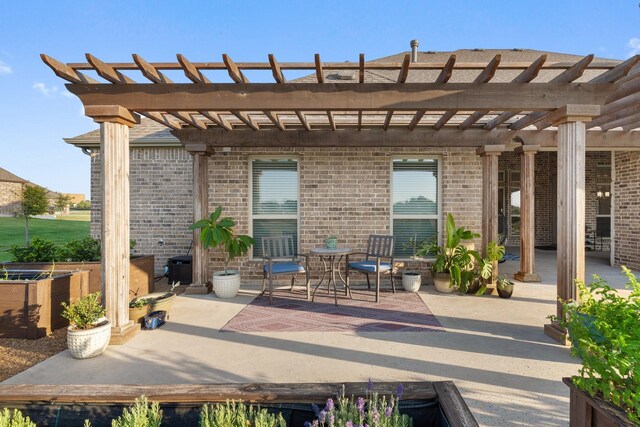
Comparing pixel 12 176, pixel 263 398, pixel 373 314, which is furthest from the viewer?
pixel 12 176

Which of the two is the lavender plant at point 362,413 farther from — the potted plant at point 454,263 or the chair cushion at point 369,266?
the potted plant at point 454,263

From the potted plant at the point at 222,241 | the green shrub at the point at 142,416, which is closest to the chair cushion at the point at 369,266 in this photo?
the potted plant at the point at 222,241

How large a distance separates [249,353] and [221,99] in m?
2.68

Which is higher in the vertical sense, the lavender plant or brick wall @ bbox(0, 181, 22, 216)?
brick wall @ bbox(0, 181, 22, 216)

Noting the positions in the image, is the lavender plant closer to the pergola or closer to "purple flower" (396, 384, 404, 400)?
"purple flower" (396, 384, 404, 400)

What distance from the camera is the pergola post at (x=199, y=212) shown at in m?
5.70

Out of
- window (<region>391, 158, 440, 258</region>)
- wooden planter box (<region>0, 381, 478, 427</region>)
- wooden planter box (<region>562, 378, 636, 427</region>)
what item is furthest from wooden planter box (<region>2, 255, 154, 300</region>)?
wooden planter box (<region>562, 378, 636, 427</region>)

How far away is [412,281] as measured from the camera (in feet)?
18.7

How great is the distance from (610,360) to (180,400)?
1.92 meters

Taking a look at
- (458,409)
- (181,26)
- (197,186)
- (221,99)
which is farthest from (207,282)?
(181,26)

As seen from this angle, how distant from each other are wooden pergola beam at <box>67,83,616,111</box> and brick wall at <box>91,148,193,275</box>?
11.7 ft

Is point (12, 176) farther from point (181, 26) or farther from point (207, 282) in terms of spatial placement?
point (207, 282)

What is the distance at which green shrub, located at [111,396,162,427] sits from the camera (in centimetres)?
145

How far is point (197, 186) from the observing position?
19.0 feet
